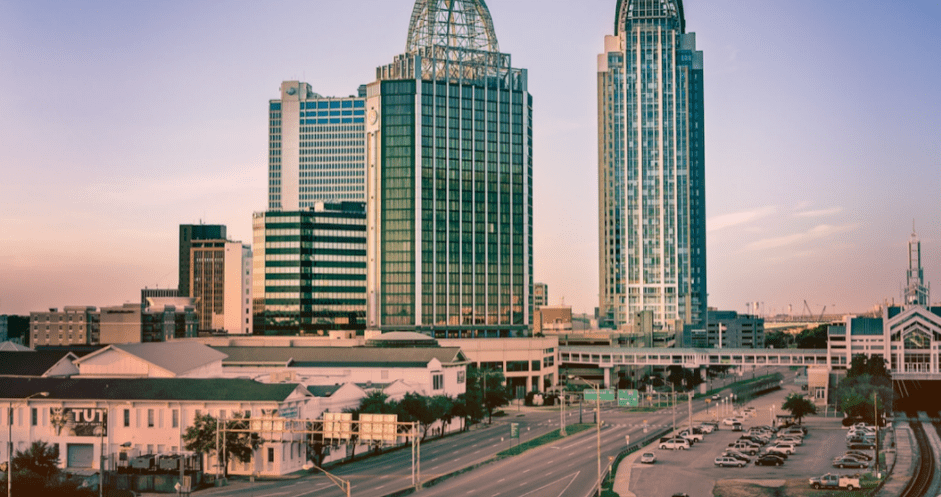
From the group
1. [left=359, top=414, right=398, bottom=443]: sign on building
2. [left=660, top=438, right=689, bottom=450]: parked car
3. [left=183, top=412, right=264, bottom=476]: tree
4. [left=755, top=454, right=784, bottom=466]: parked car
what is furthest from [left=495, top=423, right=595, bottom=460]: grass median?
[left=359, top=414, right=398, bottom=443]: sign on building

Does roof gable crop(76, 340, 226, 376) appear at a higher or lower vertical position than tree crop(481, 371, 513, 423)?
higher

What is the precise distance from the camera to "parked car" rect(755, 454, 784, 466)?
410 feet

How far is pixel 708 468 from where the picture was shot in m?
122

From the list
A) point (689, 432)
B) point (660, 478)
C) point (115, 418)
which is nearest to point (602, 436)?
point (689, 432)

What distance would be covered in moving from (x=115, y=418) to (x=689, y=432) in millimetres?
80808

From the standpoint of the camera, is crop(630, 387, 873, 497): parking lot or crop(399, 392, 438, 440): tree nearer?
crop(630, 387, 873, 497): parking lot

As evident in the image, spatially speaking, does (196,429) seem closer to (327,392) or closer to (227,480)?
(227,480)

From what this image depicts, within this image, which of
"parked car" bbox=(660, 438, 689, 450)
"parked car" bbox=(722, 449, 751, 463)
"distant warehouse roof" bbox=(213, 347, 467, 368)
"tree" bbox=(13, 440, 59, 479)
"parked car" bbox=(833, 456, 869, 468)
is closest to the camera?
"tree" bbox=(13, 440, 59, 479)

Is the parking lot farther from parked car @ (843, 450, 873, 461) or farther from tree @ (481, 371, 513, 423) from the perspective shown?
tree @ (481, 371, 513, 423)

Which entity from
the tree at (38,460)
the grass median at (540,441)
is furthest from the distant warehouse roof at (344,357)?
the tree at (38,460)

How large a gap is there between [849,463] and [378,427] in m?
57.6

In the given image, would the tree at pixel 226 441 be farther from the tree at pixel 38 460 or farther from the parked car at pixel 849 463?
the parked car at pixel 849 463

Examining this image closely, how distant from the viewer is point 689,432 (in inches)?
6176

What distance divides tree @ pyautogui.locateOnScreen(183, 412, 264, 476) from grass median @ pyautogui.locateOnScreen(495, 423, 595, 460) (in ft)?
99.2
